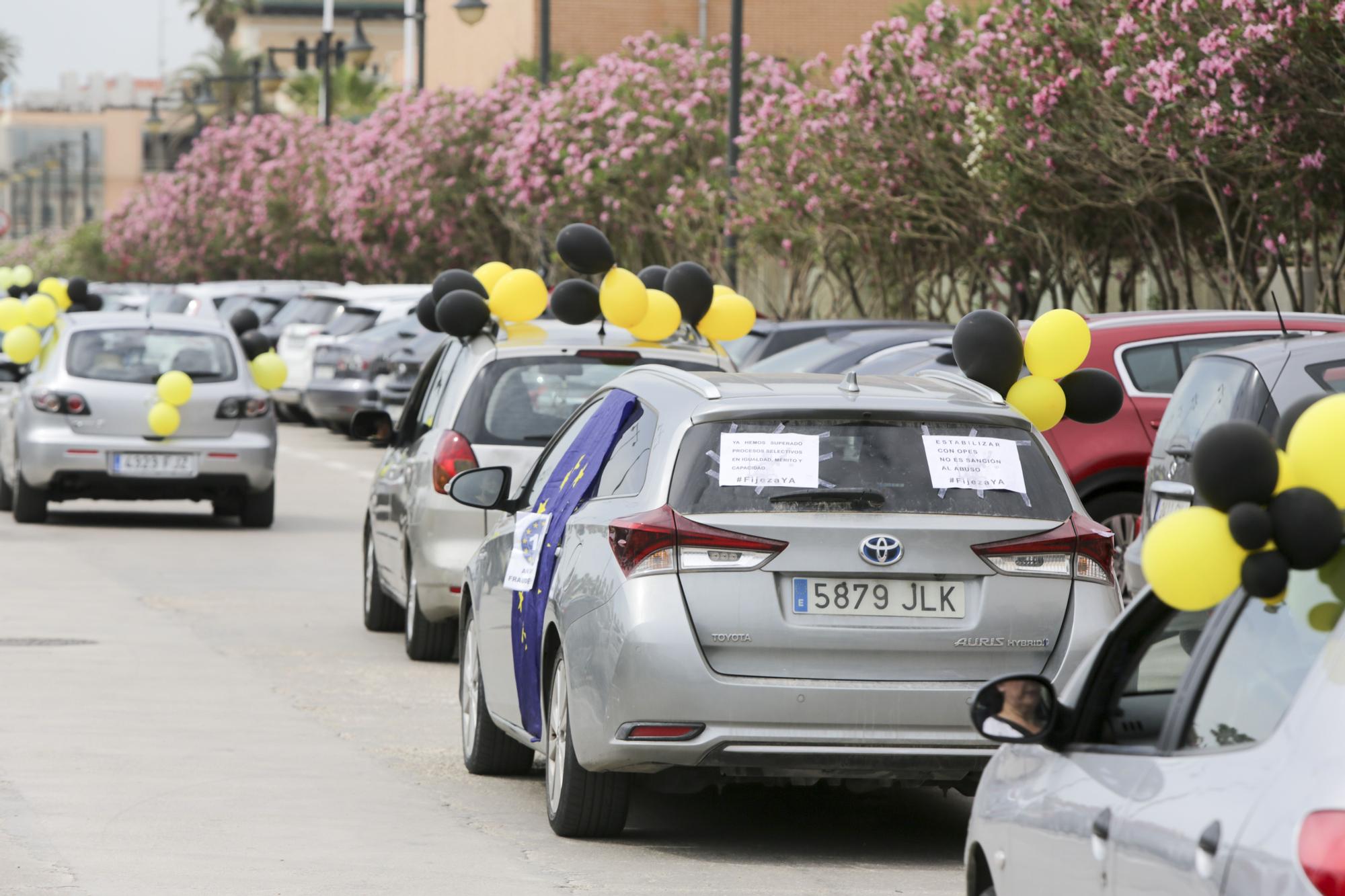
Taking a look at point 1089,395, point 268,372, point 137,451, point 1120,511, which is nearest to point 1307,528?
point 1089,395

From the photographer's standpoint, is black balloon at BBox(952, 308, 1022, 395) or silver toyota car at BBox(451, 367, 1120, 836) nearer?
silver toyota car at BBox(451, 367, 1120, 836)

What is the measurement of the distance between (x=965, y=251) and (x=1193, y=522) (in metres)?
23.8

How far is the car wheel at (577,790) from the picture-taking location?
754 cm

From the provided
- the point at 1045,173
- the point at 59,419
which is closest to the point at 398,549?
the point at 59,419

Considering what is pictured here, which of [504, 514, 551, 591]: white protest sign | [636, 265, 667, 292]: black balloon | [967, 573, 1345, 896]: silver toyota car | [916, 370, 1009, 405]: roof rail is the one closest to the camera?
[967, 573, 1345, 896]: silver toyota car

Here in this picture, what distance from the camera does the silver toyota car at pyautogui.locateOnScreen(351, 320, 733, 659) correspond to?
11.6m

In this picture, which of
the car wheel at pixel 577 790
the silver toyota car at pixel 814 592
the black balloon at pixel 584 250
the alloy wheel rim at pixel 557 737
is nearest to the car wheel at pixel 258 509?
the black balloon at pixel 584 250

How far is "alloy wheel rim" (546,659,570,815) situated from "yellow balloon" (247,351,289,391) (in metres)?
13.0

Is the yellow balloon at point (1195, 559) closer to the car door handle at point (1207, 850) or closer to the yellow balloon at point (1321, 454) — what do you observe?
the yellow balloon at point (1321, 454)

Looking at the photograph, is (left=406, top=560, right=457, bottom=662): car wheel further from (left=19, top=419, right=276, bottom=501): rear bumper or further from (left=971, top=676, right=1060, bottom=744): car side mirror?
(left=971, top=676, right=1060, bottom=744): car side mirror

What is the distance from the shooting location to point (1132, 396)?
13.3 meters

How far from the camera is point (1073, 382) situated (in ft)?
32.1

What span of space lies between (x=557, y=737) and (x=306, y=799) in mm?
1071

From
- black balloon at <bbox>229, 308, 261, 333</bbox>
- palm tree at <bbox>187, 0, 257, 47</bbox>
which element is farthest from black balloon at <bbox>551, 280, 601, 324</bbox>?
palm tree at <bbox>187, 0, 257, 47</bbox>
